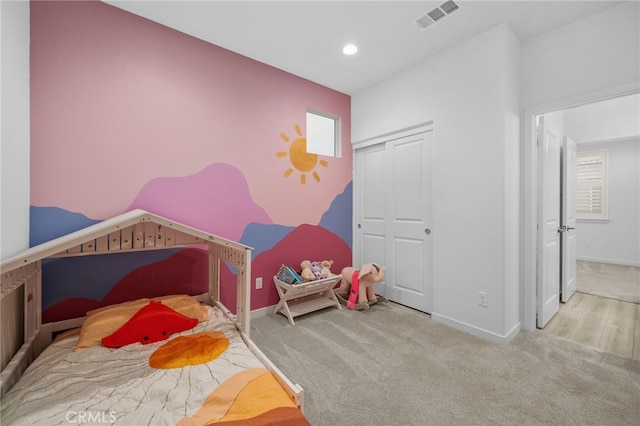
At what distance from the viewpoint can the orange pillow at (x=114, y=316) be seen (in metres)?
1.56

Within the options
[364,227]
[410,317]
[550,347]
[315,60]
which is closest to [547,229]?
[550,347]

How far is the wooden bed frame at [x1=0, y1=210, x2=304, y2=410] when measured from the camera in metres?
1.27

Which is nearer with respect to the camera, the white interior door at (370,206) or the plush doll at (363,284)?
the plush doll at (363,284)

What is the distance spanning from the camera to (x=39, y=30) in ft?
5.83

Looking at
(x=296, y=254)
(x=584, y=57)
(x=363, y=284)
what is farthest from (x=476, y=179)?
(x=296, y=254)

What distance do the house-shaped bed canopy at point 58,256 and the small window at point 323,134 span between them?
183 cm

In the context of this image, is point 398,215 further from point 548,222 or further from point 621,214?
point 621,214

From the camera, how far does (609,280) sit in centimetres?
391

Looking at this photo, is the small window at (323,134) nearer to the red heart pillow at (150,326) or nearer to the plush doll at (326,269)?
the plush doll at (326,269)

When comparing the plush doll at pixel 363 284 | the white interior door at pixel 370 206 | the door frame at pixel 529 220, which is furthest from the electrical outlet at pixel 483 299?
the white interior door at pixel 370 206

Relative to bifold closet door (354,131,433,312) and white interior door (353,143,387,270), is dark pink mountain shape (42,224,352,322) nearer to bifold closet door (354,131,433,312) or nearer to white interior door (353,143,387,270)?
white interior door (353,143,387,270)

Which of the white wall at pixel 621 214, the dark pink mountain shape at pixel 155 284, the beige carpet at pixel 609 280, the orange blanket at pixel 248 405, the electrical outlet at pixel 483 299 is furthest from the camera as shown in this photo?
the white wall at pixel 621 214

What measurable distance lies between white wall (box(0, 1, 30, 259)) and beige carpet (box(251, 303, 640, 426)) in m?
1.75

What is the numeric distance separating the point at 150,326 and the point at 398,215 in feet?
8.42
